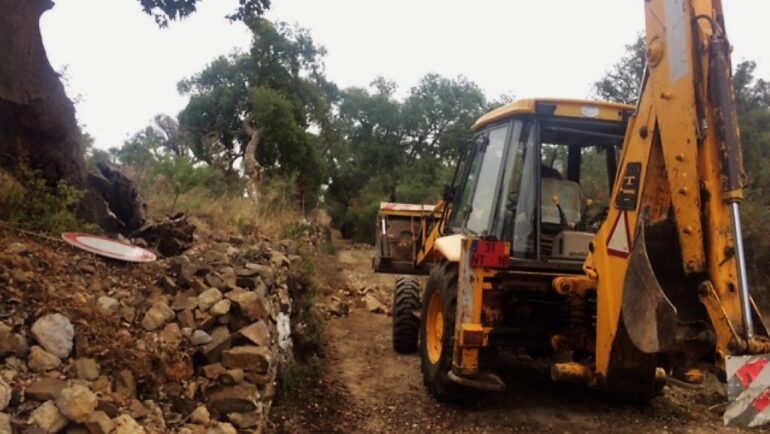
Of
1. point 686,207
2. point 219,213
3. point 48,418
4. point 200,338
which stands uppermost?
point 219,213

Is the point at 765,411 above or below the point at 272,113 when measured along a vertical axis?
below

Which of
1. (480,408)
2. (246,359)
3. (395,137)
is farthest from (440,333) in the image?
(395,137)

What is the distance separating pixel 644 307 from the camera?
3.32m

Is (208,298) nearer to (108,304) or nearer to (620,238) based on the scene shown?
(108,304)

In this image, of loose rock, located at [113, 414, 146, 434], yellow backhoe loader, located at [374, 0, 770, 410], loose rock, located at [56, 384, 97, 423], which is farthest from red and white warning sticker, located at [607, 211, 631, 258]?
loose rock, located at [56, 384, 97, 423]

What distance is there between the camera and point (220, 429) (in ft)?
11.7

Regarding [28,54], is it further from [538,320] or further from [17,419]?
[538,320]

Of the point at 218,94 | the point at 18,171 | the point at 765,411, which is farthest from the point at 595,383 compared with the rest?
the point at 218,94

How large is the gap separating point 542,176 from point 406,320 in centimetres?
263

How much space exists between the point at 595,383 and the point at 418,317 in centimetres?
328

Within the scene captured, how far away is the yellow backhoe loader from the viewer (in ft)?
10.5

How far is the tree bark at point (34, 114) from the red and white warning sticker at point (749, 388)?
16.9 feet

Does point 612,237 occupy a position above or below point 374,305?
above

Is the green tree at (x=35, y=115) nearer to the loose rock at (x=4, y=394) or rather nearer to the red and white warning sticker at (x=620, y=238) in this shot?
the loose rock at (x=4, y=394)
